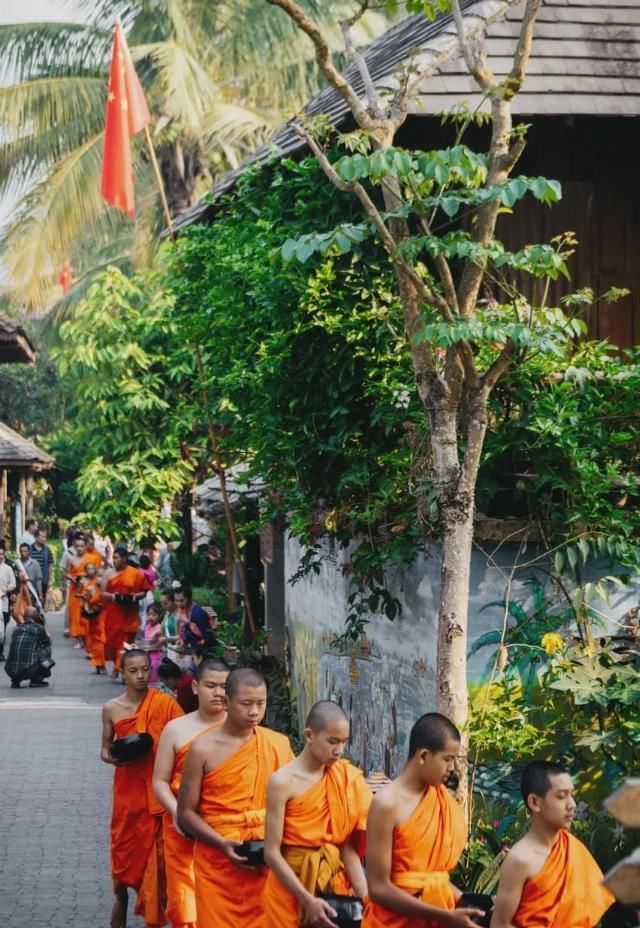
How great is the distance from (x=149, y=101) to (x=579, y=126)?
1503 cm

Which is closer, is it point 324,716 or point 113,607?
point 324,716

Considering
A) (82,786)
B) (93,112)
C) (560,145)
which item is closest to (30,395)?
(93,112)

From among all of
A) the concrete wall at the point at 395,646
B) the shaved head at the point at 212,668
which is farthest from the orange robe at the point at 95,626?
the shaved head at the point at 212,668

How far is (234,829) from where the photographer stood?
7473 mm

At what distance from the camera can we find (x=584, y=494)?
9086 mm

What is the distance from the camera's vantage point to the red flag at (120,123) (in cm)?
1670

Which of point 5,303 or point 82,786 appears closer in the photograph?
point 82,786

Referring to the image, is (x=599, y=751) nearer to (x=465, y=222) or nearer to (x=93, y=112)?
(x=465, y=222)

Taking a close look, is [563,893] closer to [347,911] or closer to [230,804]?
[347,911]

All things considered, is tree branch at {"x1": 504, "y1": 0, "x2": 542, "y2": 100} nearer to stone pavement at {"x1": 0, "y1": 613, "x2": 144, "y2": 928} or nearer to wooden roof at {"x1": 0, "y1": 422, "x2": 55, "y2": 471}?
stone pavement at {"x1": 0, "y1": 613, "x2": 144, "y2": 928}

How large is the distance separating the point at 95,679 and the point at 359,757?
37.6ft

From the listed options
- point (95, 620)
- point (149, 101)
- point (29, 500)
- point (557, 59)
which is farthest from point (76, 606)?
point (557, 59)

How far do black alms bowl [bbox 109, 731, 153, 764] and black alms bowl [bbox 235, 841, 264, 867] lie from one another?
6.87 ft

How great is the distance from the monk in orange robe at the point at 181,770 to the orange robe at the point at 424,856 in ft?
5.96
